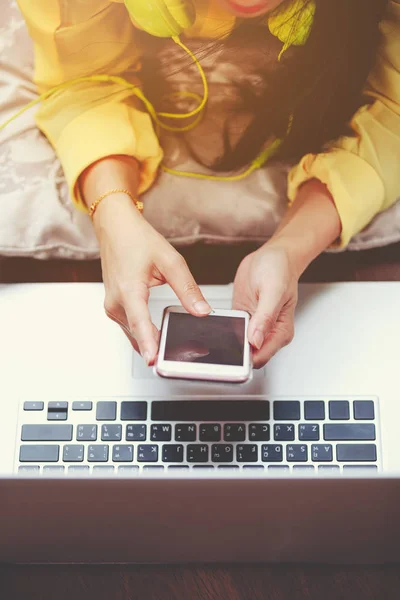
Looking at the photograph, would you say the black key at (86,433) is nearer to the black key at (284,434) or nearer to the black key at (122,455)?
the black key at (122,455)

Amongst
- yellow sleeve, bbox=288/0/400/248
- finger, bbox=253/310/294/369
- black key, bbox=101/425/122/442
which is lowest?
black key, bbox=101/425/122/442

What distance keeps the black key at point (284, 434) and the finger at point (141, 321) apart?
15 cm

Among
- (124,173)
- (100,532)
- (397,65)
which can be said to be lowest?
(100,532)

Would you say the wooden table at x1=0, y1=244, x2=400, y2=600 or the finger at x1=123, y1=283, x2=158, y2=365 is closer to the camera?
the finger at x1=123, y1=283, x2=158, y2=365

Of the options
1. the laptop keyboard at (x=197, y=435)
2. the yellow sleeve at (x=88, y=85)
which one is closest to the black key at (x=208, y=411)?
the laptop keyboard at (x=197, y=435)

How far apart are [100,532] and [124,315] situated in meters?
0.20

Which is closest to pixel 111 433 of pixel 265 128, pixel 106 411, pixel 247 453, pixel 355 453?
pixel 106 411

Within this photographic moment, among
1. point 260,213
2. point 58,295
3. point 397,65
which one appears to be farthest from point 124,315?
point 397,65

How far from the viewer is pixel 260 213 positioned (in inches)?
23.7

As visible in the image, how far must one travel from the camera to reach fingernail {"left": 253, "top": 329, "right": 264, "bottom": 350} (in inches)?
18.9

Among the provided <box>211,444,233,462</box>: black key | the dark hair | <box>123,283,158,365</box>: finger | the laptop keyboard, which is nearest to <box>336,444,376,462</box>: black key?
the laptop keyboard

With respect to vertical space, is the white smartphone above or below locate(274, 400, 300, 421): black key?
above

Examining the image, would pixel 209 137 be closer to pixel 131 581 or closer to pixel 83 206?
pixel 83 206

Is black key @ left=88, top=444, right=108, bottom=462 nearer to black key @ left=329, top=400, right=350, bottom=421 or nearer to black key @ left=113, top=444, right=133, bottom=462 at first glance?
black key @ left=113, top=444, right=133, bottom=462
